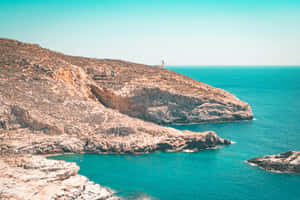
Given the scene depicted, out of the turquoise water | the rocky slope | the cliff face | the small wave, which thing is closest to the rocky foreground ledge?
the turquoise water

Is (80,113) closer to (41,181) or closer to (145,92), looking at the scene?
(145,92)

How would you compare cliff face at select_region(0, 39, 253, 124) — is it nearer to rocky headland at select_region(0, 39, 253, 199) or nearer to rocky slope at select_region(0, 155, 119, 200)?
rocky headland at select_region(0, 39, 253, 199)

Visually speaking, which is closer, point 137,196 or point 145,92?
point 137,196

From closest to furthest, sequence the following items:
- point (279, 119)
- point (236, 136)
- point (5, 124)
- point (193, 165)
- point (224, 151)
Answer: point (193, 165), point (5, 124), point (224, 151), point (236, 136), point (279, 119)

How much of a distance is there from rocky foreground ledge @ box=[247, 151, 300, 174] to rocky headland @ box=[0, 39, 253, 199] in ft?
33.2

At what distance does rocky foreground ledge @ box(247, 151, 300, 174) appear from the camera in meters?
38.1

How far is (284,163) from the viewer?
127ft

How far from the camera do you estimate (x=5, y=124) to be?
4475 centimetres

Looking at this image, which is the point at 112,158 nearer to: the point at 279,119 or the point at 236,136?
the point at 236,136

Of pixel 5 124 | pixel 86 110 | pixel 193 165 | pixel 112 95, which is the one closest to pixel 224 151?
pixel 193 165

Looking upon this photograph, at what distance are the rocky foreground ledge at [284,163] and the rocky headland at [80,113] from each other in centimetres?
1011

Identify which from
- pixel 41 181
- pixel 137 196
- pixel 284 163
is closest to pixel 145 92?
pixel 284 163

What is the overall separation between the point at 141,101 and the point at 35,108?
24.8 meters

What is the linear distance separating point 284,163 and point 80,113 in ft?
101
